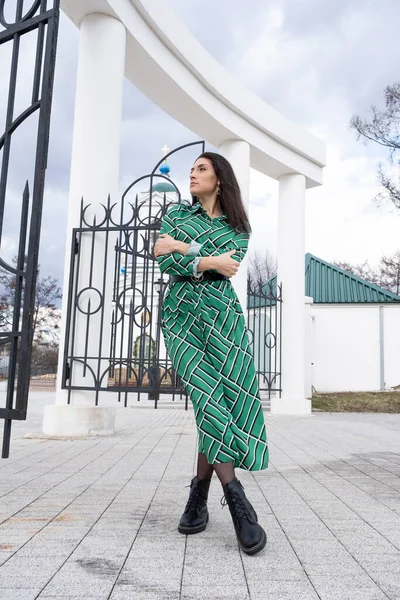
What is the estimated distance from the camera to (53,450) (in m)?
5.15

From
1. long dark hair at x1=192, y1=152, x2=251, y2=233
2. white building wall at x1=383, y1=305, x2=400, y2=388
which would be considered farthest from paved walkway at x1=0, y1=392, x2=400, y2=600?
white building wall at x1=383, y1=305, x2=400, y2=388

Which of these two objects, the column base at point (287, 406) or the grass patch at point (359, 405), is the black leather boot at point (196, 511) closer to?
the column base at point (287, 406)

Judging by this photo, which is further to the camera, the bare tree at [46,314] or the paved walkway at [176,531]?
the bare tree at [46,314]

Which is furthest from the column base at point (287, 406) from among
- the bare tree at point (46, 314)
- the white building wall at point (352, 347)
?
the bare tree at point (46, 314)

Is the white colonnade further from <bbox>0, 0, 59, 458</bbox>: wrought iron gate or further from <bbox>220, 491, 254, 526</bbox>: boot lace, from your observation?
<bbox>220, 491, 254, 526</bbox>: boot lace

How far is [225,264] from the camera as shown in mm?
2557

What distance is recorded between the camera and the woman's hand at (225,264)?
2549 mm

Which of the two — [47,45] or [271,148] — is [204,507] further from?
[271,148]

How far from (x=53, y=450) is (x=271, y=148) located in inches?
276

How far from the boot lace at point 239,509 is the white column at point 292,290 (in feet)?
26.4

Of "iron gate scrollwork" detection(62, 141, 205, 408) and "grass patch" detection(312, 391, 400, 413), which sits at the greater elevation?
"iron gate scrollwork" detection(62, 141, 205, 408)

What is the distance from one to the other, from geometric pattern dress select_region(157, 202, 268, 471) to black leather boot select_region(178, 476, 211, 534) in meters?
0.19

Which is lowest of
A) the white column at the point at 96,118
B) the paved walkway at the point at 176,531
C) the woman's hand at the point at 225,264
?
the paved walkway at the point at 176,531

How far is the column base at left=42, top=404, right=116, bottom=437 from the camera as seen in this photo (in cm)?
608
